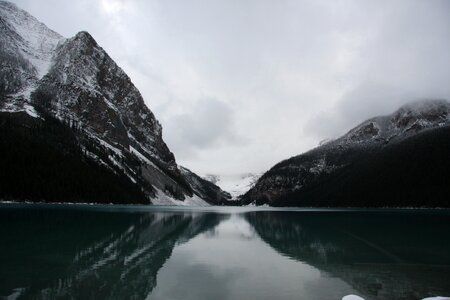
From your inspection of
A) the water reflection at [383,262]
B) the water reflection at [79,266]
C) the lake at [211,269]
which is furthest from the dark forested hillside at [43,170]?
the water reflection at [383,262]

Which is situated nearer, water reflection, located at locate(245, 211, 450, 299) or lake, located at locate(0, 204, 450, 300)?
lake, located at locate(0, 204, 450, 300)

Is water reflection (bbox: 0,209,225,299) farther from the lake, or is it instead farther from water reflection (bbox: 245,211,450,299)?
water reflection (bbox: 245,211,450,299)

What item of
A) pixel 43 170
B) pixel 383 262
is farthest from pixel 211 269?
pixel 43 170

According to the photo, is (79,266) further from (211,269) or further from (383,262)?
(383,262)

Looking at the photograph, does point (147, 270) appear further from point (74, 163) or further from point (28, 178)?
point (74, 163)

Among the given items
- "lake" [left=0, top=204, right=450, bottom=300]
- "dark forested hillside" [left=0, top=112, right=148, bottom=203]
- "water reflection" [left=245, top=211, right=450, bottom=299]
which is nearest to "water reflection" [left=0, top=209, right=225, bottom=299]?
"lake" [left=0, top=204, right=450, bottom=300]

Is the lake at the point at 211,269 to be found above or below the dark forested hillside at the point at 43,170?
below

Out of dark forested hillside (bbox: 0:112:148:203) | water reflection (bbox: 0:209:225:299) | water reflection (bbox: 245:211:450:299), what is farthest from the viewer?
dark forested hillside (bbox: 0:112:148:203)

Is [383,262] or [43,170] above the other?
[43,170]

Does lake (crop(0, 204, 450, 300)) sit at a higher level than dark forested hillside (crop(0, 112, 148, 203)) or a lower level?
lower

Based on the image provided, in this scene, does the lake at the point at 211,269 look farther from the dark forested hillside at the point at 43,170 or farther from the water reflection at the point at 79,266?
the dark forested hillside at the point at 43,170

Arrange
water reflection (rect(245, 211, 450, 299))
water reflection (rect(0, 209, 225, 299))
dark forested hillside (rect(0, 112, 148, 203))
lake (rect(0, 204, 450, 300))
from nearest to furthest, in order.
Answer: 1. water reflection (rect(0, 209, 225, 299))
2. lake (rect(0, 204, 450, 300))
3. water reflection (rect(245, 211, 450, 299))
4. dark forested hillside (rect(0, 112, 148, 203))

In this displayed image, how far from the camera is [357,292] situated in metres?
20.7

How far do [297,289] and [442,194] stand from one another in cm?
19016
